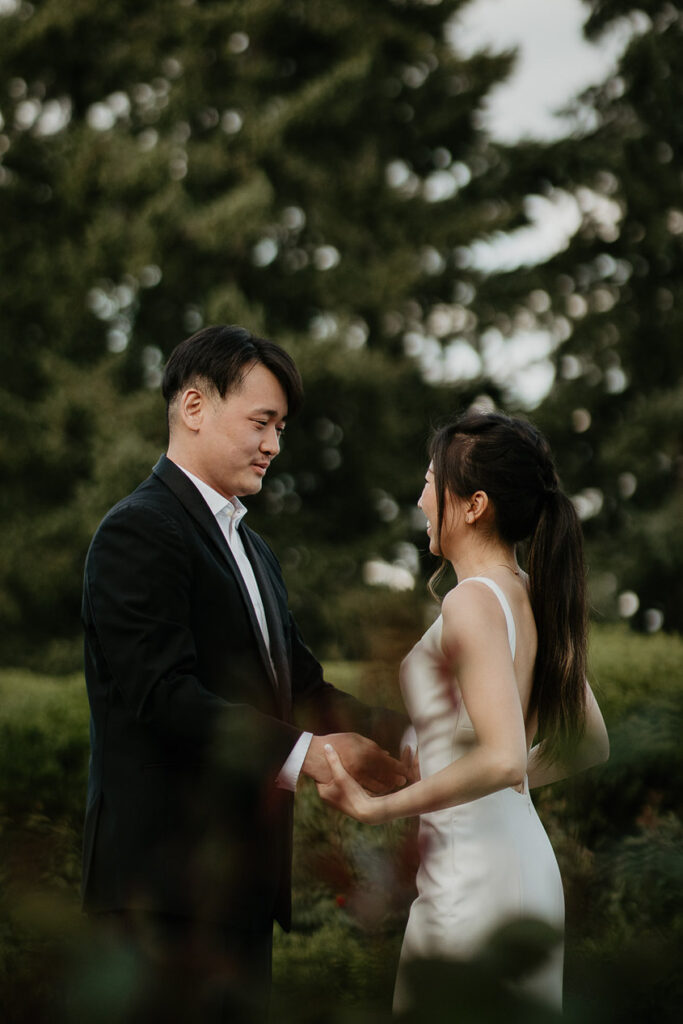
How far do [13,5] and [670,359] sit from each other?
1239 cm

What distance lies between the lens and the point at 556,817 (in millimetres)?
5176

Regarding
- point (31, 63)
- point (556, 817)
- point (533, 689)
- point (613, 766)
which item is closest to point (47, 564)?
point (31, 63)

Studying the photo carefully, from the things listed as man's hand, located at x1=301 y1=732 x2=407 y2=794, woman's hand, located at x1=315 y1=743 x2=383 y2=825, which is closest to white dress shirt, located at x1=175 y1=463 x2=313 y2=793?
woman's hand, located at x1=315 y1=743 x2=383 y2=825

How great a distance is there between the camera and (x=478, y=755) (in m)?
2.14

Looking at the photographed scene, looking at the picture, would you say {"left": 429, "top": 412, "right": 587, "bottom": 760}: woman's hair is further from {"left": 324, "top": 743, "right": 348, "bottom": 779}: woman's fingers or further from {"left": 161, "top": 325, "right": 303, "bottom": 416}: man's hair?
{"left": 324, "top": 743, "right": 348, "bottom": 779}: woman's fingers

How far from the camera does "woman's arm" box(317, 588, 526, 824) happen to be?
1.82 meters

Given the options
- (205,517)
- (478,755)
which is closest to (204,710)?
(478,755)

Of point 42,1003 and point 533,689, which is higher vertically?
point 533,689

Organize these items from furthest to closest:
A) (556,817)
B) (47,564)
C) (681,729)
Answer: (47,564) < (556,817) < (681,729)

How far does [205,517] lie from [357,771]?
5.32 feet

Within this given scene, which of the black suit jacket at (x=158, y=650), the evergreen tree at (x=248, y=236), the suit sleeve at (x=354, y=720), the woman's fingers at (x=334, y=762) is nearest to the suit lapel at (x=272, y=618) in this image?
the black suit jacket at (x=158, y=650)

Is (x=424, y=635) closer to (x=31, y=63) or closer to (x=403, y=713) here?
(x=403, y=713)

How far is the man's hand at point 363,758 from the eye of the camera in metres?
1.11

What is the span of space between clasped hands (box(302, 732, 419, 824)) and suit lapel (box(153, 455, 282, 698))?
2.88 feet
